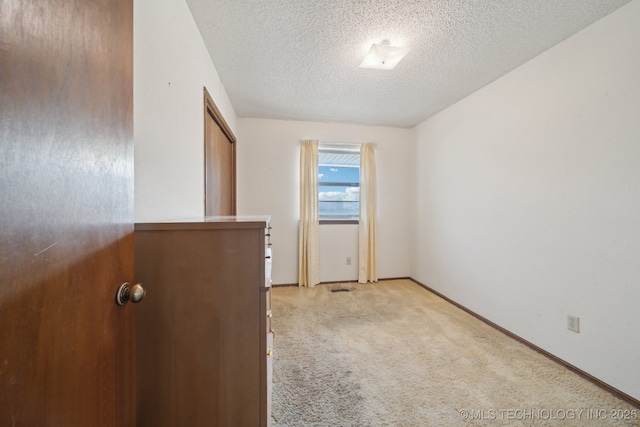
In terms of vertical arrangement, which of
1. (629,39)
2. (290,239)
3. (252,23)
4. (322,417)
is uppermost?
(252,23)

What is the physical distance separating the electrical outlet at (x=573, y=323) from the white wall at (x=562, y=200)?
0.03m

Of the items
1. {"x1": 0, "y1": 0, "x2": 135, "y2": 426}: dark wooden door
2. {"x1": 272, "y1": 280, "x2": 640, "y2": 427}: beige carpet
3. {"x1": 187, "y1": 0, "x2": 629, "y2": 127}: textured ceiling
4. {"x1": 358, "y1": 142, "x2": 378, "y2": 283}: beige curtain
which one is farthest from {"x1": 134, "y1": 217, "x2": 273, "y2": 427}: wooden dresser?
{"x1": 358, "y1": 142, "x2": 378, "y2": 283}: beige curtain

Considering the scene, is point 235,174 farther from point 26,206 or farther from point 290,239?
point 26,206

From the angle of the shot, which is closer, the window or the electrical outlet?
the electrical outlet

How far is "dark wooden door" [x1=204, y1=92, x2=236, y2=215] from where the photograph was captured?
6.44 ft

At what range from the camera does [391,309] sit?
264cm

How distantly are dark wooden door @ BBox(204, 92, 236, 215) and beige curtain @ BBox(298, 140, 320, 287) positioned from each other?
0.93 meters

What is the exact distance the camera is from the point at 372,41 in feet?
5.73

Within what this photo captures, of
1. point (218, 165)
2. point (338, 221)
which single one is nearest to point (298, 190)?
point (338, 221)

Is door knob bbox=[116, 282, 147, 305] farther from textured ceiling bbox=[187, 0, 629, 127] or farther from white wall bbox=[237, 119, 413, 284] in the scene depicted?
white wall bbox=[237, 119, 413, 284]

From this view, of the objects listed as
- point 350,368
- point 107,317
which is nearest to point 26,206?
point 107,317

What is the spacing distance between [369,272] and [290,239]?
129 cm

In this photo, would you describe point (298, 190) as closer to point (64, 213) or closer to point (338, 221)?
point (338, 221)

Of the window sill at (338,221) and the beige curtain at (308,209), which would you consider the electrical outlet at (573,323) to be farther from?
the beige curtain at (308,209)
